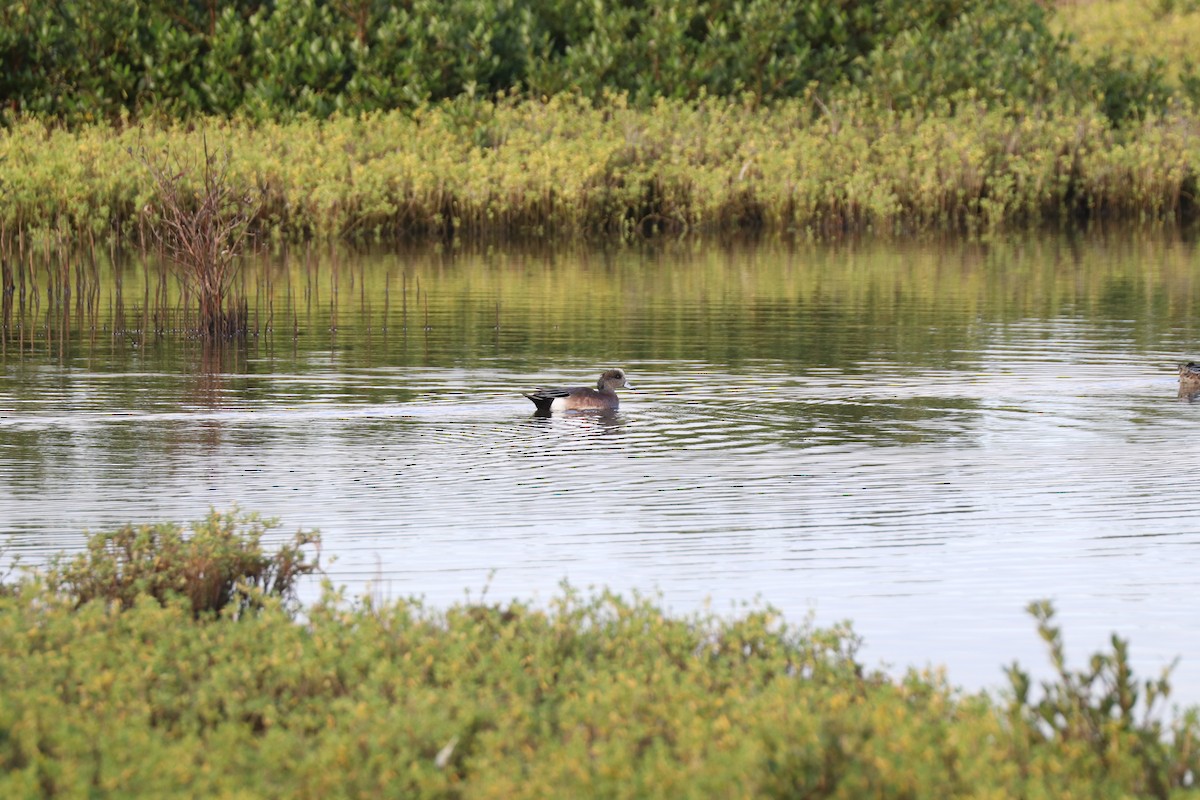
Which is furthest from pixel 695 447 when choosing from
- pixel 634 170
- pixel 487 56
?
pixel 487 56

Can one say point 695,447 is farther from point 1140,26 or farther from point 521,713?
point 1140,26

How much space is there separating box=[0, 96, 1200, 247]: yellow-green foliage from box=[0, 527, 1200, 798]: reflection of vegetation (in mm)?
27528

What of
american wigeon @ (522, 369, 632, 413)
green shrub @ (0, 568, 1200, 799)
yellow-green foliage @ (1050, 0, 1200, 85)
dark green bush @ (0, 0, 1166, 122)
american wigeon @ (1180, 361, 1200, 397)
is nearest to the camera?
green shrub @ (0, 568, 1200, 799)

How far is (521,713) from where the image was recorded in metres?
7.20

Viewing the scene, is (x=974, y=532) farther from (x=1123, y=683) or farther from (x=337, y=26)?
(x=337, y=26)

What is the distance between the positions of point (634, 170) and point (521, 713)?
3258 centimetres

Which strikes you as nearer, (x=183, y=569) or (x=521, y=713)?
(x=521, y=713)

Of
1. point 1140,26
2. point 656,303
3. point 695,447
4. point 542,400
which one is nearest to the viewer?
point 695,447

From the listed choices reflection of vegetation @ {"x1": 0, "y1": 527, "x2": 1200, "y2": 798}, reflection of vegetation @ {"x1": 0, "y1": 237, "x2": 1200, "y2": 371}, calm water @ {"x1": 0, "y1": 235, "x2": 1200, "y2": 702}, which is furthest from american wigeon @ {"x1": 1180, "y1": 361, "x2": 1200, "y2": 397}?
reflection of vegetation @ {"x1": 0, "y1": 527, "x2": 1200, "y2": 798}

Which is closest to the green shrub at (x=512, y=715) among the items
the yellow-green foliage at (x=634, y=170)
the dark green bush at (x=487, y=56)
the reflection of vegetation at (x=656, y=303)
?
the reflection of vegetation at (x=656, y=303)

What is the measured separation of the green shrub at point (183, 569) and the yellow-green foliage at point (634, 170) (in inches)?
1007

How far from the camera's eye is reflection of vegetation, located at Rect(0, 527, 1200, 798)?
640cm

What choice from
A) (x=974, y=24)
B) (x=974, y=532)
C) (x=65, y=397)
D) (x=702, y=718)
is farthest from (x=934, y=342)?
(x=974, y=24)

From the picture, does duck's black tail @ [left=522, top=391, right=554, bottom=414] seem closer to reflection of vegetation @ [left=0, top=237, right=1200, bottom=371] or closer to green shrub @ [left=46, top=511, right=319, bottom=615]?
reflection of vegetation @ [left=0, top=237, right=1200, bottom=371]
